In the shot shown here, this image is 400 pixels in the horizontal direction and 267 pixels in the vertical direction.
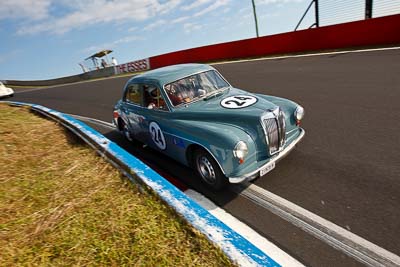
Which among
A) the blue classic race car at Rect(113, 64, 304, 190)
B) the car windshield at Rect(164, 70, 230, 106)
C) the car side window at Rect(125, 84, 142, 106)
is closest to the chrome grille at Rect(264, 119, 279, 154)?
the blue classic race car at Rect(113, 64, 304, 190)

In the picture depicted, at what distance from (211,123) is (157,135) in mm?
1237

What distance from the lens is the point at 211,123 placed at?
12.9 ft

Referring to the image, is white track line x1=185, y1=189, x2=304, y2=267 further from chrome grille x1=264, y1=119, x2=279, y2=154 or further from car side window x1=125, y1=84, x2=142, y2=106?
car side window x1=125, y1=84, x2=142, y2=106

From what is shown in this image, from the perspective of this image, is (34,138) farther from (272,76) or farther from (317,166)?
(272,76)

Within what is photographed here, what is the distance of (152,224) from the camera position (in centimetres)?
273

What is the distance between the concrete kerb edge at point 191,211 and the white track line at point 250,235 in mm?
567

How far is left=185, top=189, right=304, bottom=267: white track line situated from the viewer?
8.31 ft

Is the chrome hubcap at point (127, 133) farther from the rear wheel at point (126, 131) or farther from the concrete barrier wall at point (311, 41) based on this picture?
the concrete barrier wall at point (311, 41)

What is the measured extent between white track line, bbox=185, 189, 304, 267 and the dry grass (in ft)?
2.34

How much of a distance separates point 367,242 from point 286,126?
6.58ft

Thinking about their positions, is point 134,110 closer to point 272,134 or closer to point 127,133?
point 127,133

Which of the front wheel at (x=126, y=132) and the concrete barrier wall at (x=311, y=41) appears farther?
the concrete barrier wall at (x=311, y=41)

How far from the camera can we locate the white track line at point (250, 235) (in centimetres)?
253

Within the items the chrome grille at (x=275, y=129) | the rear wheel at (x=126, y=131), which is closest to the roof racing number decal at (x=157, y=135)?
the rear wheel at (x=126, y=131)
